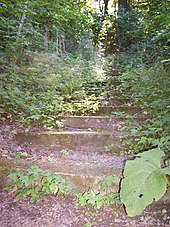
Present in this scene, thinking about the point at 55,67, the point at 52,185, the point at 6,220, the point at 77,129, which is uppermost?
the point at 55,67

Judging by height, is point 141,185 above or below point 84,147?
above

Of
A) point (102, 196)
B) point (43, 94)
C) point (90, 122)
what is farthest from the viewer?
point (43, 94)

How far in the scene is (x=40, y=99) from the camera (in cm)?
403

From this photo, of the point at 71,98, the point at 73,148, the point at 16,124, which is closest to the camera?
the point at 73,148

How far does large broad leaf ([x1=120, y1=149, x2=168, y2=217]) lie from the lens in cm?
123

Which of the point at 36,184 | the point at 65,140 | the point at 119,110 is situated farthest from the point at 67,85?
the point at 36,184

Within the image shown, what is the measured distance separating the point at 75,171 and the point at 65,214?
17.4 inches

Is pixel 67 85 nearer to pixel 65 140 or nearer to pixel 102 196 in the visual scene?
pixel 65 140

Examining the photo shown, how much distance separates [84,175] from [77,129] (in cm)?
136

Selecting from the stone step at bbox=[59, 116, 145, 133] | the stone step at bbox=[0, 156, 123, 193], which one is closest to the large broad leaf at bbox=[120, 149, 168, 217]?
the stone step at bbox=[0, 156, 123, 193]

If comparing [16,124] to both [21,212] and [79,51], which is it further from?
[79,51]

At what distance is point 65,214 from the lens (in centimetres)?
189

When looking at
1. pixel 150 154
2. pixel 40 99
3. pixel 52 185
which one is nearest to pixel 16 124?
pixel 40 99

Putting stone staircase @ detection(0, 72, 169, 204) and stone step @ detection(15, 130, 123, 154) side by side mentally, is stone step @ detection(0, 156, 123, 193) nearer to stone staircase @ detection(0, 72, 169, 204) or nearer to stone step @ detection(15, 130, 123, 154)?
stone staircase @ detection(0, 72, 169, 204)
